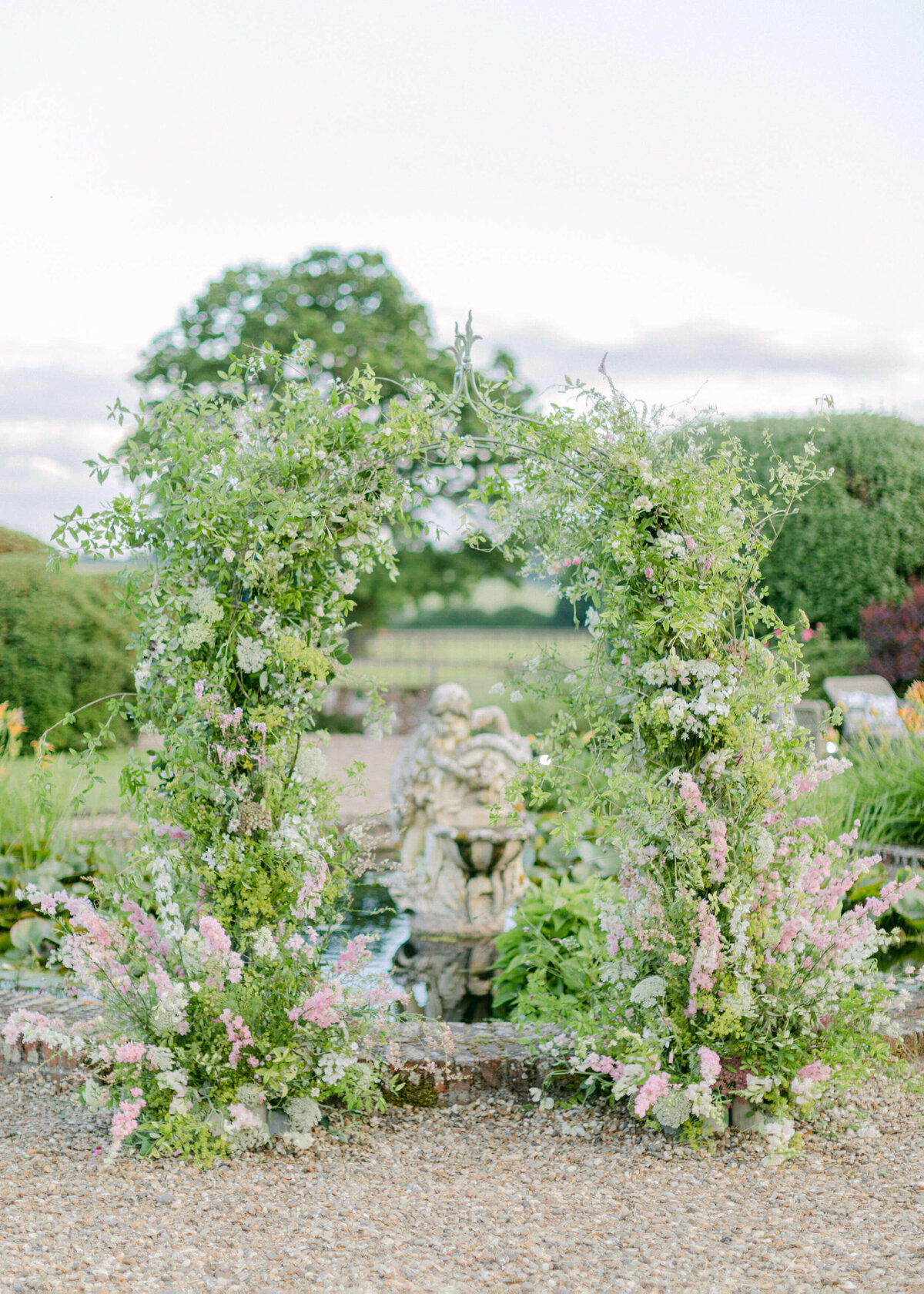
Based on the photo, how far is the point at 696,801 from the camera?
3117 mm

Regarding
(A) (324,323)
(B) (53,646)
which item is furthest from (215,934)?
(A) (324,323)

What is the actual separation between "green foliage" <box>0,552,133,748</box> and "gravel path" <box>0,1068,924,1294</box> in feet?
24.2

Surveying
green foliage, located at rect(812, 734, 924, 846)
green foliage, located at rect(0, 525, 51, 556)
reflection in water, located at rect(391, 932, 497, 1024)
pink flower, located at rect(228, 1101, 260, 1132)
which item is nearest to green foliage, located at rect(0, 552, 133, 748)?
green foliage, located at rect(0, 525, 51, 556)

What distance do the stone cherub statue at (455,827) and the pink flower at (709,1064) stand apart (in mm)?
2638

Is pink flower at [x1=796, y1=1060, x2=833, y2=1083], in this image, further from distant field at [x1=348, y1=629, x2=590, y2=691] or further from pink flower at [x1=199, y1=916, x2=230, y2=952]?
distant field at [x1=348, y1=629, x2=590, y2=691]

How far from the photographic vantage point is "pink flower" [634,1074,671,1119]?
9.86 feet

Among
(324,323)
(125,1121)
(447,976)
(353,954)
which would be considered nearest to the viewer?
(125,1121)

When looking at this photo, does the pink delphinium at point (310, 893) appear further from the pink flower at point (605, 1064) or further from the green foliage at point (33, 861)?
the green foliage at point (33, 861)

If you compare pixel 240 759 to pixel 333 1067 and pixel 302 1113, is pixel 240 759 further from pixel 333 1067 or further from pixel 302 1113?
pixel 302 1113

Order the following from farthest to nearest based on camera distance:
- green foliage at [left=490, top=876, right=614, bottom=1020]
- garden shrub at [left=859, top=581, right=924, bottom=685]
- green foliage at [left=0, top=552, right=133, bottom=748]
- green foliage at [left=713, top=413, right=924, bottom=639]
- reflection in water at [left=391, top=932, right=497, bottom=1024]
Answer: green foliage at [left=713, top=413, right=924, bottom=639] → garden shrub at [left=859, top=581, right=924, bottom=685] → green foliage at [left=0, top=552, right=133, bottom=748] → reflection in water at [left=391, top=932, right=497, bottom=1024] → green foliage at [left=490, top=876, right=614, bottom=1020]

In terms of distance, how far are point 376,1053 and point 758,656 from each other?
177 cm

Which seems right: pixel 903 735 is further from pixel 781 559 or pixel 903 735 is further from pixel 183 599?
pixel 781 559

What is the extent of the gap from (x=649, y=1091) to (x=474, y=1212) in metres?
0.59

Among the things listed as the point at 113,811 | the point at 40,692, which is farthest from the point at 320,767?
the point at 40,692
